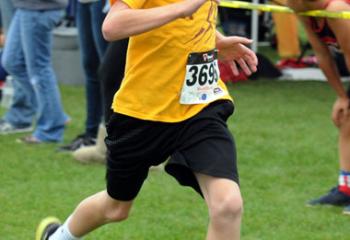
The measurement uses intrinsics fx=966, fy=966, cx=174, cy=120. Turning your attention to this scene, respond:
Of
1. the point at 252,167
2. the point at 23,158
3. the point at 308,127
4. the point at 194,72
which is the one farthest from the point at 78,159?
the point at 194,72

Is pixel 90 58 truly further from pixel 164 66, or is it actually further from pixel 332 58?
pixel 164 66

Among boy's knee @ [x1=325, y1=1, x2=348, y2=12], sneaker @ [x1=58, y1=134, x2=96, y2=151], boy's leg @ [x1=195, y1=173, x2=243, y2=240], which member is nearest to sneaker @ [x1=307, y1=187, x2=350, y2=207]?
boy's knee @ [x1=325, y1=1, x2=348, y2=12]

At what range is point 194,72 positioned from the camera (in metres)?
3.92

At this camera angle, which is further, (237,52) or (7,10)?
(7,10)

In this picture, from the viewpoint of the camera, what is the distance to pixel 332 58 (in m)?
5.47

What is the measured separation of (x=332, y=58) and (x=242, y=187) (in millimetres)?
1040

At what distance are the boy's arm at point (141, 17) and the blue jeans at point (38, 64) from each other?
332 cm

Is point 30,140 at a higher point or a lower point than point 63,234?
lower

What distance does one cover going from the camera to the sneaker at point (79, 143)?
6.98 metres

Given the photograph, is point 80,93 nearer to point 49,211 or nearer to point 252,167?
point 252,167

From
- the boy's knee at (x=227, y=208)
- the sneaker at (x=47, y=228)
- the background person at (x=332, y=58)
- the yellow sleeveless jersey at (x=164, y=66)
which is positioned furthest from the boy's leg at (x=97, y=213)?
the background person at (x=332, y=58)

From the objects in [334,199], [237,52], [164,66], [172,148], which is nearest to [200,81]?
[164,66]

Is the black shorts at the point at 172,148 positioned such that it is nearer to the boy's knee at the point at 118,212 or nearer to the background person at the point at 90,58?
the boy's knee at the point at 118,212

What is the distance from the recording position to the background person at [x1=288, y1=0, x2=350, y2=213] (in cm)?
511
